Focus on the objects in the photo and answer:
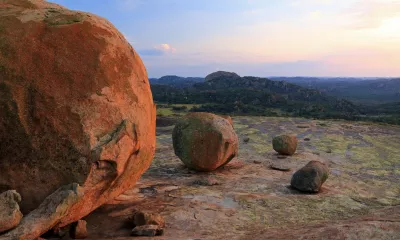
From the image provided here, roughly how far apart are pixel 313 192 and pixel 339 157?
10.0m

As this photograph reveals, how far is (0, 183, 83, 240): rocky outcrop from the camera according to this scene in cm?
750

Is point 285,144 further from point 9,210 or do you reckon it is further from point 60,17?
point 9,210

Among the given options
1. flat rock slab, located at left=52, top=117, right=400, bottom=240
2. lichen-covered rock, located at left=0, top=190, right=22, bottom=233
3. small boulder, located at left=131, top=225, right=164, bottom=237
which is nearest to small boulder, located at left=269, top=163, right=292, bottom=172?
flat rock slab, located at left=52, top=117, right=400, bottom=240

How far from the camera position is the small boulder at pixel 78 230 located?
8922mm

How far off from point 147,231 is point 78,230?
5.47ft

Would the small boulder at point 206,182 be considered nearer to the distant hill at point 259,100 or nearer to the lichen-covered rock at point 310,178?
the lichen-covered rock at point 310,178

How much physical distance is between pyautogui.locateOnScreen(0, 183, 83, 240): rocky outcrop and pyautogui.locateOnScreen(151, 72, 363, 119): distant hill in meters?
57.3

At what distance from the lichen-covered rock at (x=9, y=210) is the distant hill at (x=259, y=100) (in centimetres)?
5811

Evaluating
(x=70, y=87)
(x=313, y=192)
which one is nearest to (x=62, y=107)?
(x=70, y=87)

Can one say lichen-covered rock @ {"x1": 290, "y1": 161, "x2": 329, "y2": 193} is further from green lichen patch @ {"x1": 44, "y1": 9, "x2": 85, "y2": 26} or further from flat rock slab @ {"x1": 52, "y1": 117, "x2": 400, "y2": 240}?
green lichen patch @ {"x1": 44, "y1": 9, "x2": 85, "y2": 26}

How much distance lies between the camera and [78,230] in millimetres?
8969

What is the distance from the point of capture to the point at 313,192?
14.2m

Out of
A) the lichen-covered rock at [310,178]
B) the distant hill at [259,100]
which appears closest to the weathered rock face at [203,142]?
the lichen-covered rock at [310,178]

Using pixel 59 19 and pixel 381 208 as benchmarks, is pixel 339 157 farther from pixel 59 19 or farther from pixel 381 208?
pixel 59 19
